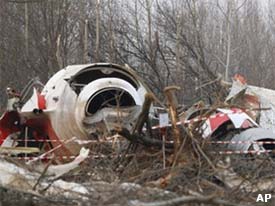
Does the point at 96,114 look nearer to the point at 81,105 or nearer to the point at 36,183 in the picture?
the point at 81,105

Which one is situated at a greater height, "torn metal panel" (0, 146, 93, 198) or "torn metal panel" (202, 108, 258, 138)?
"torn metal panel" (202, 108, 258, 138)

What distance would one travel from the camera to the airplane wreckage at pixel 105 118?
7.22 metres

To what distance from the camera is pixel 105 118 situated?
853 centimetres

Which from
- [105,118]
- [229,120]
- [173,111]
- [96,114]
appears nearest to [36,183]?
[173,111]

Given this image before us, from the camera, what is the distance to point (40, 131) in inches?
368

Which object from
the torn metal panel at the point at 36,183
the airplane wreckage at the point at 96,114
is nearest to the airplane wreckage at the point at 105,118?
the airplane wreckage at the point at 96,114

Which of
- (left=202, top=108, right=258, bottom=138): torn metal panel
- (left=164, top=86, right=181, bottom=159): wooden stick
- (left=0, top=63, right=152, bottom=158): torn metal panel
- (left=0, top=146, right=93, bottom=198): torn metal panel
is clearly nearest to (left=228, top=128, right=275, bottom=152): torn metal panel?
(left=202, top=108, right=258, bottom=138): torn metal panel

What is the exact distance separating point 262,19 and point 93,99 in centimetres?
2436

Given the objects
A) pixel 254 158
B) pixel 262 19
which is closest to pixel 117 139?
pixel 254 158

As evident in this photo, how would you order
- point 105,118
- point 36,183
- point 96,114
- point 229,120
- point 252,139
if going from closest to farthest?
point 36,183 < point 252,139 < point 229,120 < point 105,118 < point 96,114

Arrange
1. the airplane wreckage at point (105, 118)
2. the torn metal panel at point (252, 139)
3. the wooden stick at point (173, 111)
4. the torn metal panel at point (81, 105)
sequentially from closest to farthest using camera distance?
the wooden stick at point (173, 111) → the airplane wreckage at point (105, 118) → the torn metal panel at point (252, 139) → the torn metal panel at point (81, 105)

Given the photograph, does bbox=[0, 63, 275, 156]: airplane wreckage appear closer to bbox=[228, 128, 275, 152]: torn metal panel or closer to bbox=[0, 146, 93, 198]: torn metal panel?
bbox=[228, 128, 275, 152]: torn metal panel

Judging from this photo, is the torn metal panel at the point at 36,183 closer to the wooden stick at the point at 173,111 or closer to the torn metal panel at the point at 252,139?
the wooden stick at the point at 173,111

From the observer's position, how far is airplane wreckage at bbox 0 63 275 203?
7.22 m
